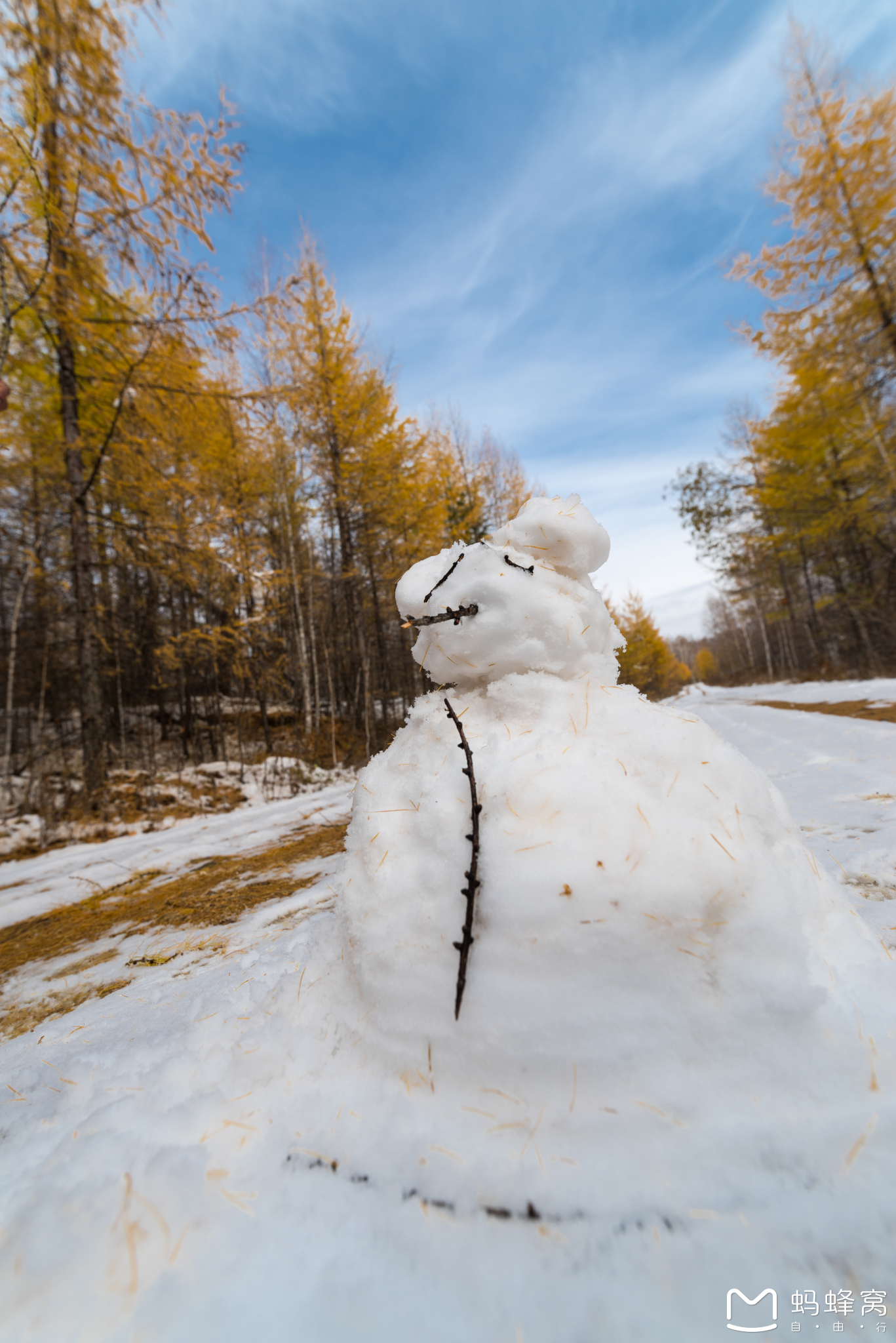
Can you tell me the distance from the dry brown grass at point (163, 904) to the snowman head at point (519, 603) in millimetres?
1613

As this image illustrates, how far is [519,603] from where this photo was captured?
4.02 ft

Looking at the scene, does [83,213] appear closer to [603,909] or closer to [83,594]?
[83,594]

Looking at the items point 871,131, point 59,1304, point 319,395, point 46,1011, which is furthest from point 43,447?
point 871,131

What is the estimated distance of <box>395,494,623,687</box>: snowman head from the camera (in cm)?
123

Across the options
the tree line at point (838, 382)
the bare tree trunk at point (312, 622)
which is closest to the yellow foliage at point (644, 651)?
the tree line at point (838, 382)

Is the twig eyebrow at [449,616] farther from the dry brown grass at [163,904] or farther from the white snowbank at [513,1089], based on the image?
the dry brown grass at [163,904]

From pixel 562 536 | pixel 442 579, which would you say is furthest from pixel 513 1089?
pixel 562 536

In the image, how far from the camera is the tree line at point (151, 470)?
4707 mm

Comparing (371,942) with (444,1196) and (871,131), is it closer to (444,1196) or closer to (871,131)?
(444,1196)

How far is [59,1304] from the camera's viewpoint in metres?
0.61

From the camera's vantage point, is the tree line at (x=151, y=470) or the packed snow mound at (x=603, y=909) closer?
the packed snow mound at (x=603, y=909)

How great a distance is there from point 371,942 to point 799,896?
88 cm

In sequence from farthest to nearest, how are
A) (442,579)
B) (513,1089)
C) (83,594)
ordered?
(83,594), (442,579), (513,1089)

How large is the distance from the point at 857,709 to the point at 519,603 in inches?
317
